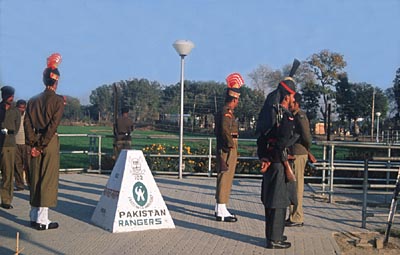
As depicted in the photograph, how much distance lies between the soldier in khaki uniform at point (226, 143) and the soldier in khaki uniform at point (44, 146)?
236 cm

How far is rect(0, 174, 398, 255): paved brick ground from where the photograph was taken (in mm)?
6668

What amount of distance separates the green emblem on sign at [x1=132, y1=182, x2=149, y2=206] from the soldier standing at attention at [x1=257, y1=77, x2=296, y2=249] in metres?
1.85

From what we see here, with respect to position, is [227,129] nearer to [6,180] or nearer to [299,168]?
[299,168]

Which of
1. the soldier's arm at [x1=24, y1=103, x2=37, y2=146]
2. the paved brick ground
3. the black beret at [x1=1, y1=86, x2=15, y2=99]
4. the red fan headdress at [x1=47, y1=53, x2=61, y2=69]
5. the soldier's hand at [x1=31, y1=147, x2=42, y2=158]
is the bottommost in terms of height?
the paved brick ground

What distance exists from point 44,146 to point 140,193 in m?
1.48

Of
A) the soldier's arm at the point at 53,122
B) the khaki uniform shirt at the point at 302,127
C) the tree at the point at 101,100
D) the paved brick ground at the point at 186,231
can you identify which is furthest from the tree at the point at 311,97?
the soldier's arm at the point at 53,122

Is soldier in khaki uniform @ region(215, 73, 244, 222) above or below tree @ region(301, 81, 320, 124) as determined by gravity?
below

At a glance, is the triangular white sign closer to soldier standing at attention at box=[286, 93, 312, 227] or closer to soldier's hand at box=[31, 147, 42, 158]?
soldier's hand at box=[31, 147, 42, 158]

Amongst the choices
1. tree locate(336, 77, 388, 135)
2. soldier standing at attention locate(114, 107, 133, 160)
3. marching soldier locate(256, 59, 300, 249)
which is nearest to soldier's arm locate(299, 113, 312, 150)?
marching soldier locate(256, 59, 300, 249)

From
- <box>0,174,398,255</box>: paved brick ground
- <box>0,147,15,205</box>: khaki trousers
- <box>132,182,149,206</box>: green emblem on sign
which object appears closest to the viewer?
<box>0,174,398,255</box>: paved brick ground

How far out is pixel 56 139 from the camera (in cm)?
776

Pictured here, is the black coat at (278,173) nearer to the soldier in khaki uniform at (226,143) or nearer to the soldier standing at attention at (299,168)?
the soldier standing at attention at (299,168)

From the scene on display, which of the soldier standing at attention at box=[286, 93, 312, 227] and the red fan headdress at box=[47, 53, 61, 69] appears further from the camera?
the soldier standing at attention at box=[286, 93, 312, 227]

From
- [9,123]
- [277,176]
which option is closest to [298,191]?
[277,176]
